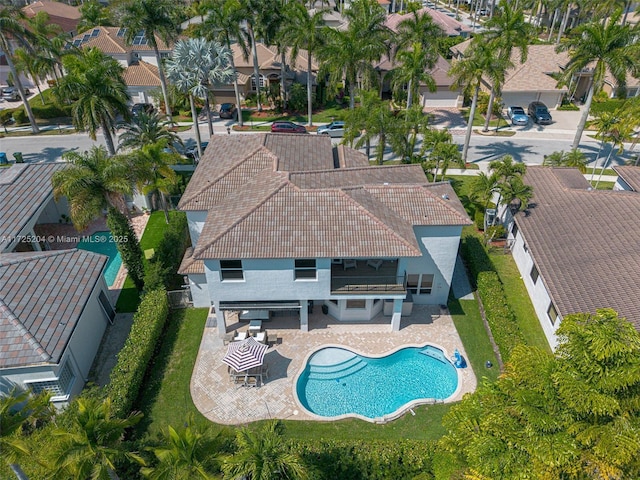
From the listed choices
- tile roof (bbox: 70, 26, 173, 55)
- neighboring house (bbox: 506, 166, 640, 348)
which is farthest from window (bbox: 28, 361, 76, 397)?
tile roof (bbox: 70, 26, 173, 55)

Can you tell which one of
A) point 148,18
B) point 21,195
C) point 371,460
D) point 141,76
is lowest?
point 371,460

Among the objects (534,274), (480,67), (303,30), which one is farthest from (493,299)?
(303,30)

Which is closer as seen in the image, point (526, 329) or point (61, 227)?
point (526, 329)

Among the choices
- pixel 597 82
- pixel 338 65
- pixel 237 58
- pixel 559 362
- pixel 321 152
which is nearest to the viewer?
pixel 559 362

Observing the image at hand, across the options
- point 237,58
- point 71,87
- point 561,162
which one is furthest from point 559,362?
point 237,58

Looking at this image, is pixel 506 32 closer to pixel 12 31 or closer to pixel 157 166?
pixel 157 166

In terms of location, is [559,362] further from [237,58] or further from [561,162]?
[237,58]

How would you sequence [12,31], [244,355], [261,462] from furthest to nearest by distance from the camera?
[12,31] < [244,355] < [261,462]
